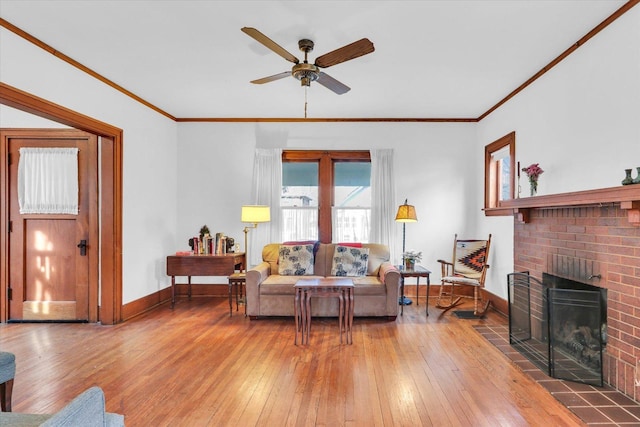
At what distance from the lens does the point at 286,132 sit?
5.47m

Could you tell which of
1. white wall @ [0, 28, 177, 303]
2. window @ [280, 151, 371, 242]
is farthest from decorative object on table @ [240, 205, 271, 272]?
white wall @ [0, 28, 177, 303]

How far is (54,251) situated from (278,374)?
3303mm

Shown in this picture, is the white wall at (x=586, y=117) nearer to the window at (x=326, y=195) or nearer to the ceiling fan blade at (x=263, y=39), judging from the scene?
the window at (x=326, y=195)

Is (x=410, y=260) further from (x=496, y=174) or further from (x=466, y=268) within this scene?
(x=496, y=174)

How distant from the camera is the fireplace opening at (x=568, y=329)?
2.65 meters

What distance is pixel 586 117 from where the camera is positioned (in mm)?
2947

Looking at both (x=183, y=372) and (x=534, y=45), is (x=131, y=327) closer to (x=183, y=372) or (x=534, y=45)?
(x=183, y=372)

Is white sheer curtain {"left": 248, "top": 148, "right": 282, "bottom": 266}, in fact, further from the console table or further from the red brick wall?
the red brick wall

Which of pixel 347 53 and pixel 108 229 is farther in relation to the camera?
pixel 108 229

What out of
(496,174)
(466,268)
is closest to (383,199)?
(466,268)

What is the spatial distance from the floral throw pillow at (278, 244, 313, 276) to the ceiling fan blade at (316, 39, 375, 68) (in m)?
2.52

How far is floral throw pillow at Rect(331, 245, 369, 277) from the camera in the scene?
4535 mm

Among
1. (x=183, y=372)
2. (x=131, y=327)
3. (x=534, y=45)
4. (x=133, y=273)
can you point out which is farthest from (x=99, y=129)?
(x=534, y=45)

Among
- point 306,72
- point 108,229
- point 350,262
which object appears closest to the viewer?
point 306,72
